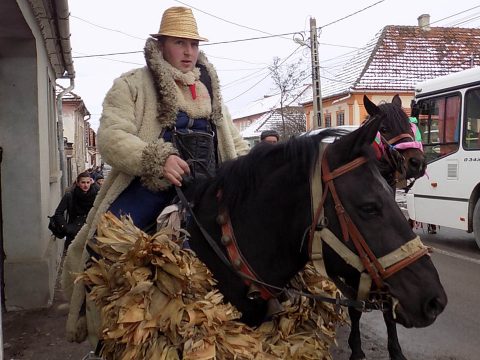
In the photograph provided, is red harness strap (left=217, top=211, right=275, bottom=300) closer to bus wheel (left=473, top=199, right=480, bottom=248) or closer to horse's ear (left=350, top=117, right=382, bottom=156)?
horse's ear (left=350, top=117, right=382, bottom=156)

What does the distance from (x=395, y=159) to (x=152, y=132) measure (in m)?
2.29

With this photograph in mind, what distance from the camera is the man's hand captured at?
245 centimetres

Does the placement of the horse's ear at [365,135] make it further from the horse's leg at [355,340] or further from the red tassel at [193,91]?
the horse's leg at [355,340]

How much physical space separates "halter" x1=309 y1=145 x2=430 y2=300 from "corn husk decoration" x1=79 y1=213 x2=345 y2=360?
0.49 m

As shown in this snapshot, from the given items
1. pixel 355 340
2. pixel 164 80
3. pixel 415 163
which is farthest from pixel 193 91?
pixel 355 340

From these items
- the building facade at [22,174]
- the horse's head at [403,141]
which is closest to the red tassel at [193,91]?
the horse's head at [403,141]

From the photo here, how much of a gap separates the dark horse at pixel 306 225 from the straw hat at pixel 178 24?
0.81m

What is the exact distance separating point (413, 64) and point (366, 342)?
89.8ft

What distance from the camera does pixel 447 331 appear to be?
5.30 m

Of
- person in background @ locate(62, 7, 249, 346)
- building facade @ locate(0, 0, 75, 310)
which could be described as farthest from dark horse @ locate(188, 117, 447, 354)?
building facade @ locate(0, 0, 75, 310)

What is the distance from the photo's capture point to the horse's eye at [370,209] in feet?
6.64

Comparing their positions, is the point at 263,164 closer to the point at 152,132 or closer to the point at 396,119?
the point at 152,132

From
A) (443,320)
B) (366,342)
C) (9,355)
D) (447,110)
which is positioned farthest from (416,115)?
(9,355)

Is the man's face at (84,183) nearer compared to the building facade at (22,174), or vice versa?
the building facade at (22,174)
